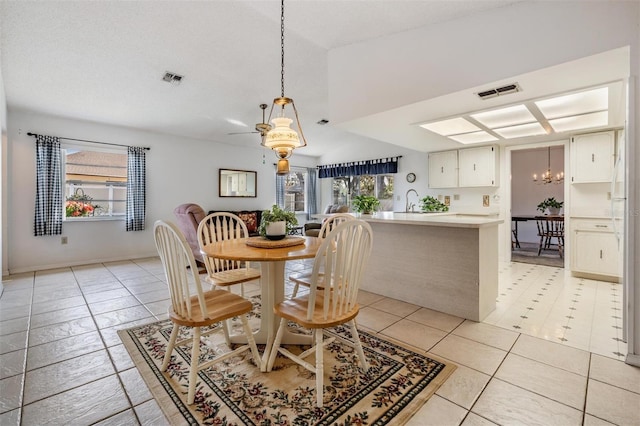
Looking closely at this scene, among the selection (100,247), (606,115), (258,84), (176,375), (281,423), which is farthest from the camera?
(100,247)

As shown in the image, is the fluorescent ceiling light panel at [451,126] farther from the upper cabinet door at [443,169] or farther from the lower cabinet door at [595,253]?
the lower cabinet door at [595,253]

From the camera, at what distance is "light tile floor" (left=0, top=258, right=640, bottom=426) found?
4.83 feet

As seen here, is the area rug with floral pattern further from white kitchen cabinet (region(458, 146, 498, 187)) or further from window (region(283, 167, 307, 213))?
window (region(283, 167, 307, 213))

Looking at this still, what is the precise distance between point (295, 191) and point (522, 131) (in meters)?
5.41

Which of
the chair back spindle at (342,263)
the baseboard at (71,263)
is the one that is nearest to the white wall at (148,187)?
the baseboard at (71,263)

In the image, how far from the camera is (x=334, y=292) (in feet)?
5.06

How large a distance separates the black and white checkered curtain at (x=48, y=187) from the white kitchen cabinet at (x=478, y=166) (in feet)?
21.9

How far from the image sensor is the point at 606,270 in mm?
3797

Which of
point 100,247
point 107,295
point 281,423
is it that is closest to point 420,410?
point 281,423

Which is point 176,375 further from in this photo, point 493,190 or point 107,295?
point 493,190

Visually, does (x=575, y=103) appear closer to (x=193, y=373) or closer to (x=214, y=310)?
(x=214, y=310)

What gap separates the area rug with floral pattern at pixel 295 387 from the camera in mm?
1428

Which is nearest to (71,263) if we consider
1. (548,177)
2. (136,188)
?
(136,188)

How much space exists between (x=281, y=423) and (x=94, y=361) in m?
1.43
